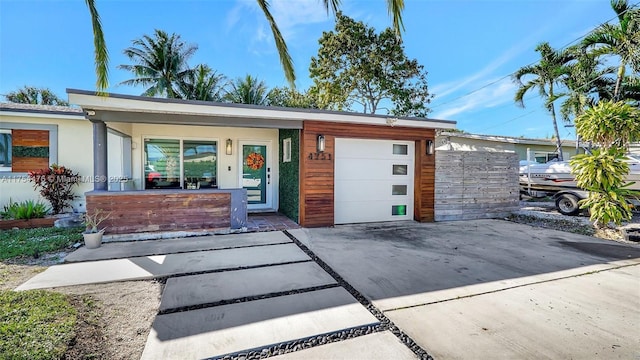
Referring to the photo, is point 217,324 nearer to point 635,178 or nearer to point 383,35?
point 635,178

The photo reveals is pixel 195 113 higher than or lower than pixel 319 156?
higher

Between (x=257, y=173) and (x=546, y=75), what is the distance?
14.2 m

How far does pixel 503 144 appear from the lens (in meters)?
15.5

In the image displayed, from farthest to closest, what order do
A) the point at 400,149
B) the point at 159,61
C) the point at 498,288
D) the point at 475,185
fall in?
the point at 159,61, the point at 475,185, the point at 400,149, the point at 498,288

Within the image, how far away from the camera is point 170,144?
7.70 metres

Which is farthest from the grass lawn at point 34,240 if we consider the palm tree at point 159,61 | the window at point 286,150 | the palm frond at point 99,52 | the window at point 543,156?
the window at point 543,156

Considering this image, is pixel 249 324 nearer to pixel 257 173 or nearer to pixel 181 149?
pixel 257 173

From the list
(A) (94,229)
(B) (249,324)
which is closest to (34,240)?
(A) (94,229)

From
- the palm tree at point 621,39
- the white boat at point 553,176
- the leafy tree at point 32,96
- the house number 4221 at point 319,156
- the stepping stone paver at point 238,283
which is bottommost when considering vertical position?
the stepping stone paver at point 238,283

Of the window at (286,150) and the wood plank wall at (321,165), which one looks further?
the window at (286,150)

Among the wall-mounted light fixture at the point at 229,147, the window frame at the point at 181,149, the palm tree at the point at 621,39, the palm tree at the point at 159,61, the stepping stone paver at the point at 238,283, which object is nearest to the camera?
the stepping stone paver at the point at 238,283

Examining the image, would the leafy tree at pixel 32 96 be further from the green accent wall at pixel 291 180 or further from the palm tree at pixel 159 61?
the green accent wall at pixel 291 180

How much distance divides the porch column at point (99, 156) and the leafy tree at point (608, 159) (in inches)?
387

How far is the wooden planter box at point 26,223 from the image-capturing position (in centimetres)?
623
